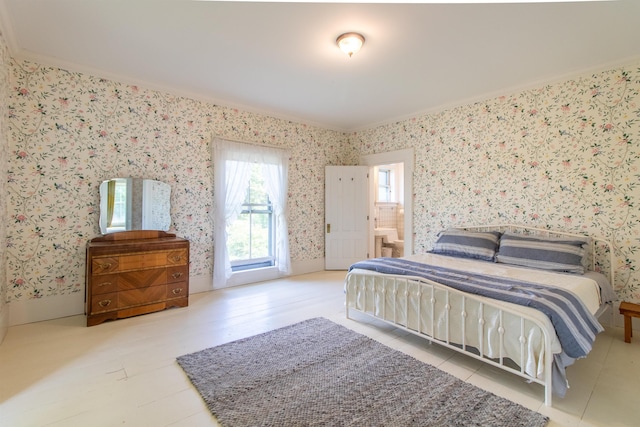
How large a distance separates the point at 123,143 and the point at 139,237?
1.11 meters

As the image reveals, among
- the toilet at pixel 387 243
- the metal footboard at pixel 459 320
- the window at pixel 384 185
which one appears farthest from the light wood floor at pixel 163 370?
the window at pixel 384 185

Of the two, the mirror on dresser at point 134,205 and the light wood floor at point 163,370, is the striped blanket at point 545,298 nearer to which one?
the light wood floor at point 163,370

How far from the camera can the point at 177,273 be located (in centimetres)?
337

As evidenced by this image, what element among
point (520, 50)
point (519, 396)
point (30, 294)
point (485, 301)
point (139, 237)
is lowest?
point (519, 396)

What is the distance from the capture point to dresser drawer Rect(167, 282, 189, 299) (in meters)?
3.32

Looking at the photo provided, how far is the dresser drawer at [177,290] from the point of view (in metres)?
3.32

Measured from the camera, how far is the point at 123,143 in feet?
11.2

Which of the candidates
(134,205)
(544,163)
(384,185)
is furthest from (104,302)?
(384,185)

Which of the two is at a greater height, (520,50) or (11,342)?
(520,50)

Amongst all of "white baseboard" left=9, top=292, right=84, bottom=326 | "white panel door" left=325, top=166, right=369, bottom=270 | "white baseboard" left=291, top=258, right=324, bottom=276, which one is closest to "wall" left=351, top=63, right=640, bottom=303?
"white panel door" left=325, top=166, right=369, bottom=270

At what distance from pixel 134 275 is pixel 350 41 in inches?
122

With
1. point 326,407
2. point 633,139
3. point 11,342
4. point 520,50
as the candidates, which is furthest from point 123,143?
point 633,139

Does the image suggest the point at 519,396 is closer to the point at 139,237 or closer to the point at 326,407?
the point at 326,407

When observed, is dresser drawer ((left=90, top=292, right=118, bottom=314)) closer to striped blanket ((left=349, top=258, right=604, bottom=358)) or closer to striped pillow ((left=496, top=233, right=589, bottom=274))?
striped blanket ((left=349, top=258, right=604, bottom=358))
